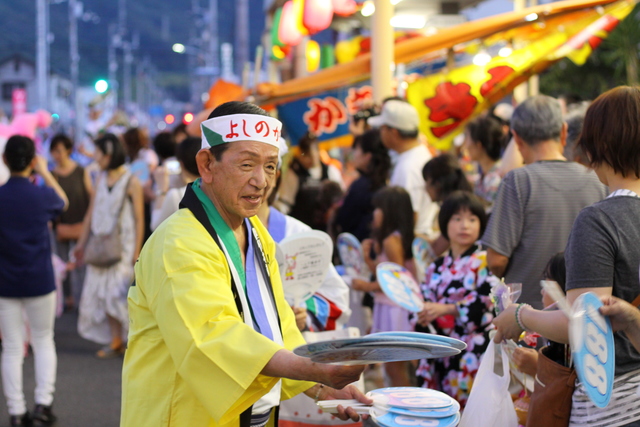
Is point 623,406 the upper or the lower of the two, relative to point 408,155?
lower

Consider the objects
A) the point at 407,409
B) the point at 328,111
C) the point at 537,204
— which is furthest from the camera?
the point at 328,111

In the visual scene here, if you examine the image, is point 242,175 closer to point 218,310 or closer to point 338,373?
point 218,310

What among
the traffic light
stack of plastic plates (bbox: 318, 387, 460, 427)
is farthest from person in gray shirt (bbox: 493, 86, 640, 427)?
the traffic light

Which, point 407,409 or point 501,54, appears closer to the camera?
point 407,409

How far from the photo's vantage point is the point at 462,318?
4.18 m

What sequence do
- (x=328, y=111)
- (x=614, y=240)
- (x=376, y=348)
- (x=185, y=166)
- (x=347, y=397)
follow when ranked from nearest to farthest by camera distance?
(x=376, y=348), (x=614, y=240), (x=347, y=397), (x=185, y=166), (x=328, y=111)

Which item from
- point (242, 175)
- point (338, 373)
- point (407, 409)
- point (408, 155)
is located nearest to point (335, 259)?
point (408, 155)

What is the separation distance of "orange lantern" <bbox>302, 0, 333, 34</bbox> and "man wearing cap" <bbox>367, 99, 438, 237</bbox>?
211 inches

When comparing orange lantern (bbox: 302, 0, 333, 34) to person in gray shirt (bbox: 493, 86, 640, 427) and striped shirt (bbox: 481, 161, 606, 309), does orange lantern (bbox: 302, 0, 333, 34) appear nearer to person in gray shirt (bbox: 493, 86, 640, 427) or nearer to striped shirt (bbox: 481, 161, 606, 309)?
striped shirt (bbox: 481, 161, 606, 309)

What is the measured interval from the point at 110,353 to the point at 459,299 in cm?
452

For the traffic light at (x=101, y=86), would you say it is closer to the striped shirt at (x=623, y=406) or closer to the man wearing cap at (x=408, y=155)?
the man wearing cap at (x=408, y=155)

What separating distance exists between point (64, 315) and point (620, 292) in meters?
8.41

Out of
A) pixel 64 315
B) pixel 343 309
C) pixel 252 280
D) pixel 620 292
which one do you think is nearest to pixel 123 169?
pixel 64 315

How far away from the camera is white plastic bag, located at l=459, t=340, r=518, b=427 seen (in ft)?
8.92
